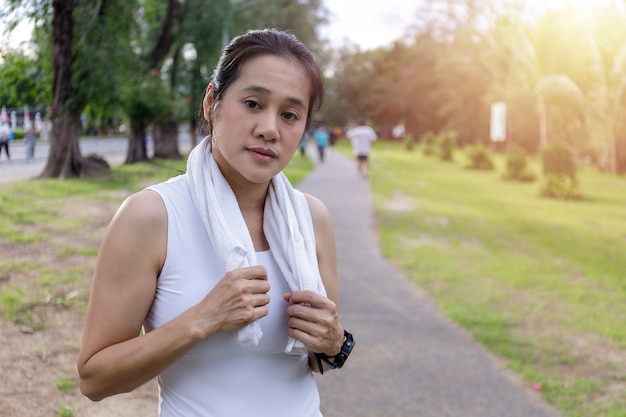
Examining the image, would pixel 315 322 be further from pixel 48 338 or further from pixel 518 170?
pixel 518 170

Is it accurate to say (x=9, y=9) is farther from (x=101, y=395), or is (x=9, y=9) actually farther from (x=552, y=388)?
(x=101, y=395)

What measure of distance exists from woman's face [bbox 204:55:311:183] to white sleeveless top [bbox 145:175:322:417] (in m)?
0.15

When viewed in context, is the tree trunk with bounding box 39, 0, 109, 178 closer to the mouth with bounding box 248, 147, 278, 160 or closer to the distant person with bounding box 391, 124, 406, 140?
the mouth with bounding box 248, 147, 278, 160

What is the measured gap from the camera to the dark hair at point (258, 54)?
1.75m

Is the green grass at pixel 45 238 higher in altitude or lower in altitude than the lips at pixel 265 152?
lower

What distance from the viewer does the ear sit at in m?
1.88

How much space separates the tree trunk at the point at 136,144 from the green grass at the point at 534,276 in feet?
29.8

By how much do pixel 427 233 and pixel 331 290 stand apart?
10011 mm

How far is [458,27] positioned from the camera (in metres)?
48.6

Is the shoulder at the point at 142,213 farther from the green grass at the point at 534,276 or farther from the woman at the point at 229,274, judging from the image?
the green grass at the point at 534,276

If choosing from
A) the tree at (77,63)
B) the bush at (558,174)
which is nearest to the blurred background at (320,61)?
the tree at (77,63)

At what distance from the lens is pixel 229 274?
1.57m

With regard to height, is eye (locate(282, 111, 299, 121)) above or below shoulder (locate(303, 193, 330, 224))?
above

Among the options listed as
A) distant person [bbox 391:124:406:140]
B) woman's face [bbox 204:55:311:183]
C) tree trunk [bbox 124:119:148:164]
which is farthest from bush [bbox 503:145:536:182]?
distant person [bbox 391:124:406:140]
